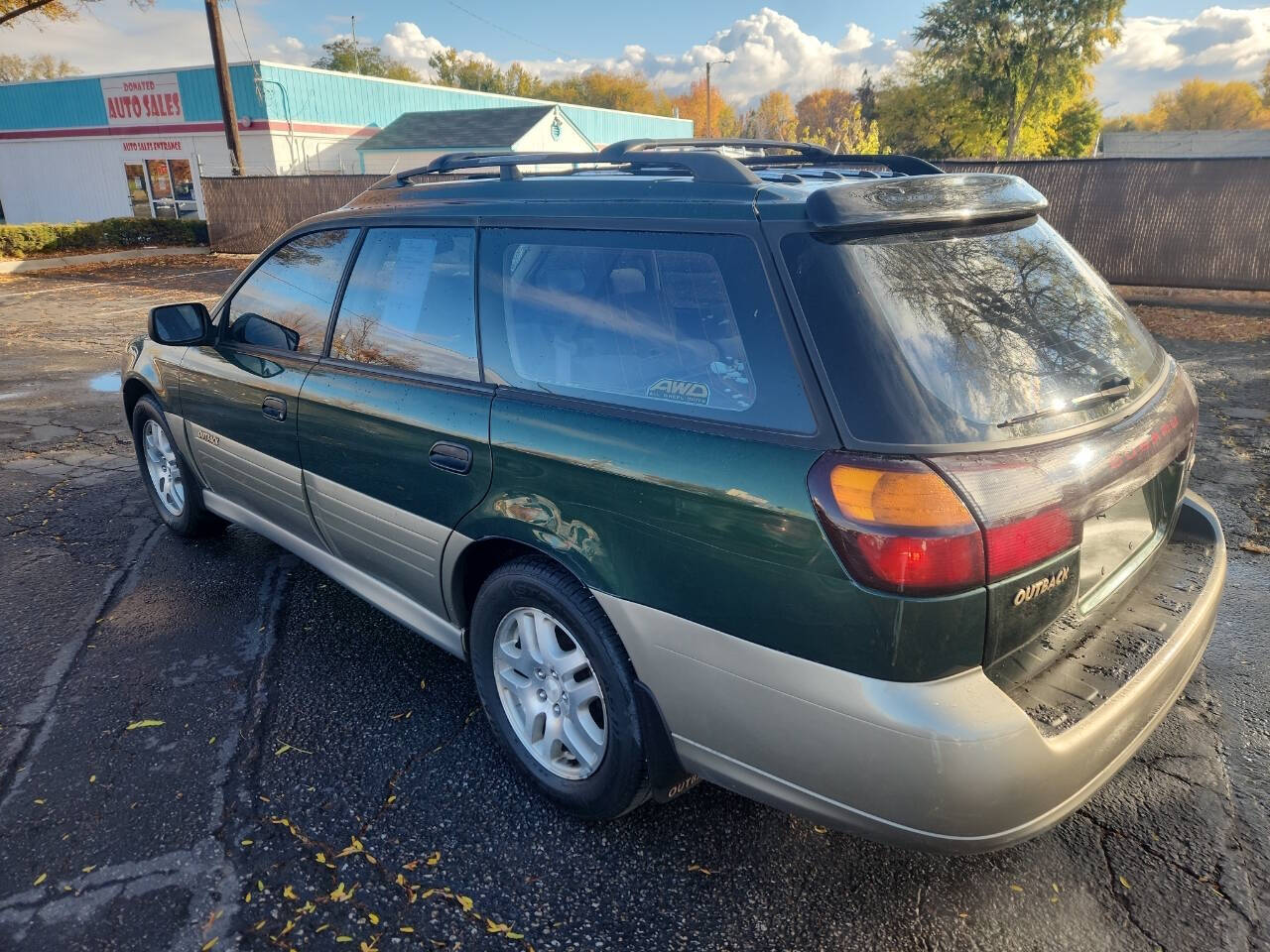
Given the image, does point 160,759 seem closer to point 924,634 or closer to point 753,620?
point 753,620

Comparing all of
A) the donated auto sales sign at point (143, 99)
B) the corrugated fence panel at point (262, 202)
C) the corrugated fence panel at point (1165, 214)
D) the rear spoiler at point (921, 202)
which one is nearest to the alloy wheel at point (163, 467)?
the rear spoiler at point (921, 202)

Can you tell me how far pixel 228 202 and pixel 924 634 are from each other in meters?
23.2

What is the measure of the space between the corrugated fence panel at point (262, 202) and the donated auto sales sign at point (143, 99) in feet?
35.7

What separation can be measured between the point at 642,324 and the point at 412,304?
1.04 m

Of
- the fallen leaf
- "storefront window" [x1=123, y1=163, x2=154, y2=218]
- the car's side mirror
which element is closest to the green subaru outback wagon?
the fallen leaf

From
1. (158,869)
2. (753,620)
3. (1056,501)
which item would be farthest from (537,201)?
(158,869)

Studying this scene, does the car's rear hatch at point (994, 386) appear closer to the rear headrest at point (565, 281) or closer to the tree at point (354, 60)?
the rear headrest at point (565, 281)

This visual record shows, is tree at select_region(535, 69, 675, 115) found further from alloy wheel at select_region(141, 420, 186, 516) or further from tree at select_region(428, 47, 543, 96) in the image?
alloy wheel at select_region(141, 420, 186, 516)

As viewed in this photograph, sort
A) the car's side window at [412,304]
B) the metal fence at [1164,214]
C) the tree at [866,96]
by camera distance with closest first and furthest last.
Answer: the car's side window at [412,304] → the metal fence at [1164,214] → the tree at [866,96]

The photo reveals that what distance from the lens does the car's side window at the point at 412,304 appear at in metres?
2.70

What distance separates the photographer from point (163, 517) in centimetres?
475

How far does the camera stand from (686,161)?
230 cm

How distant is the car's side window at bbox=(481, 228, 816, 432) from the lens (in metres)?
1.94

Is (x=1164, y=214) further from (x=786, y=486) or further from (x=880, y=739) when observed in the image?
(x=880, y=739)
